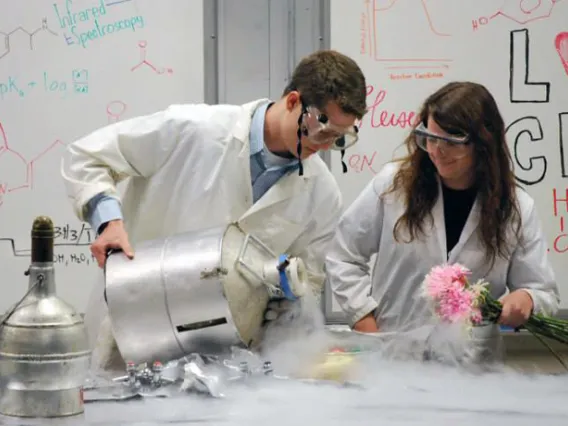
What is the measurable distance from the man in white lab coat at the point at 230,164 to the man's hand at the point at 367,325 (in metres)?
0.20

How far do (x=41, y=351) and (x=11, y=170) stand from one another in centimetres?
160

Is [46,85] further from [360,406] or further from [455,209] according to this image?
[360,406]

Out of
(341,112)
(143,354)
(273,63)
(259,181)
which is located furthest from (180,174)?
(273,63)

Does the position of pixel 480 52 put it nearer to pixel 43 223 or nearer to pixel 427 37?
pixel 427 37

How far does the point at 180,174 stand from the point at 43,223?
2.57 feet

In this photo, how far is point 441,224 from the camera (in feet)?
6.54

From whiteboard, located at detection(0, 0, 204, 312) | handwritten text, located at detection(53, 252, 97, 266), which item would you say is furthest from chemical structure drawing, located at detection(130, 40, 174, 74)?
handwritten text, located at detection(53, 252, 97, 266)

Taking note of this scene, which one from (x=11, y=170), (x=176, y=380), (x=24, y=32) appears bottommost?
(x=176, y=380)

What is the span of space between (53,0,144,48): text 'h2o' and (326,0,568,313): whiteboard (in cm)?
70

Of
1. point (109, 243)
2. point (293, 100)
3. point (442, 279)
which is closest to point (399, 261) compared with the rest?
point (442, 279)

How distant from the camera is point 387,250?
2057mm

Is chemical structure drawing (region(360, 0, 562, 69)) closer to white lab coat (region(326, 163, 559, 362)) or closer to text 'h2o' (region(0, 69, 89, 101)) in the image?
white lab coat (region(326, 163, 559, 362))

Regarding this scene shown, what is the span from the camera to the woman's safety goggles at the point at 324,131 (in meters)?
1.68

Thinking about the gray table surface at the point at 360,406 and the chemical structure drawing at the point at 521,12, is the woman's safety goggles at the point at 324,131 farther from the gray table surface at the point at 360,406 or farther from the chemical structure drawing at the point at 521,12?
the chemical structure drawing at the point at 521,12
